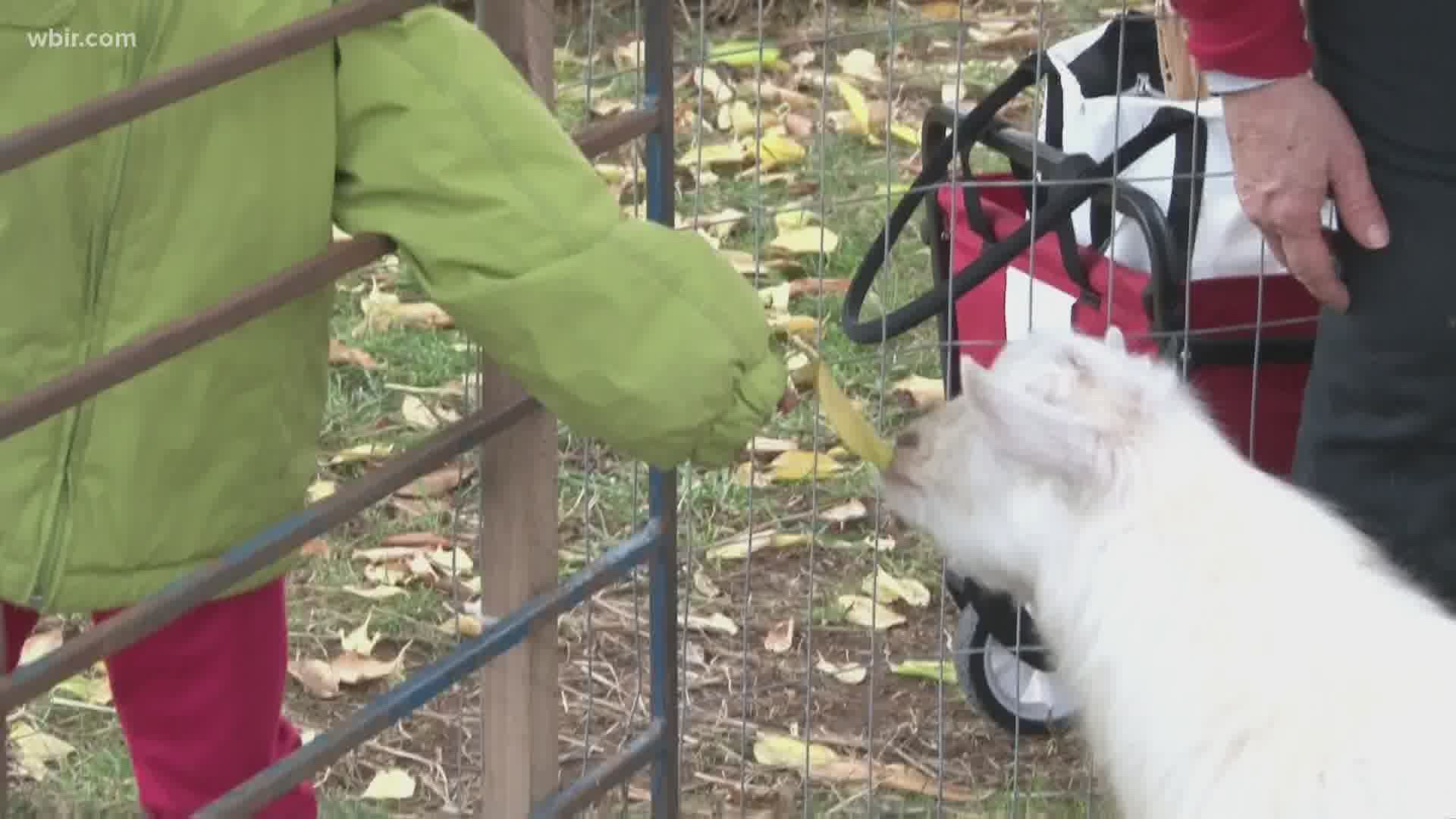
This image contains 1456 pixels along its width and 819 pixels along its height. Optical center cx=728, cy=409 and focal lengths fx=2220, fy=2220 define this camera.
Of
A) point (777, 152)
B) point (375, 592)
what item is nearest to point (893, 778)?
point (375, 592)

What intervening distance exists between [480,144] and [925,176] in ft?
4.63

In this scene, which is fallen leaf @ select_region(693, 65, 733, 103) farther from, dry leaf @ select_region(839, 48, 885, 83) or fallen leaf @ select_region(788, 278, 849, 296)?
fallen leaf @ select_region(788, 278, 849, 296)

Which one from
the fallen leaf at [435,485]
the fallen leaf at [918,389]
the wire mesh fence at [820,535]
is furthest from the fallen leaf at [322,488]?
the fallen leaf at [918,389]

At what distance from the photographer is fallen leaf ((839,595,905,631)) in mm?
3887

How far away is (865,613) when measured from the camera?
12.9 ft

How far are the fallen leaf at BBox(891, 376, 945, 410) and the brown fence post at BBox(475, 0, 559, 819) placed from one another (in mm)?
1856

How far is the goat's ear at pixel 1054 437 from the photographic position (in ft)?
7.51

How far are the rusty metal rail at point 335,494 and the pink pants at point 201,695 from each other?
185mm

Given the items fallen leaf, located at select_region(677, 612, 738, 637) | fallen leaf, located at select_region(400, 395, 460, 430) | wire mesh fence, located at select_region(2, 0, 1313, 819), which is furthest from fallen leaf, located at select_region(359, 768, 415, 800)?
fallen leaf, located at select_region(400, 395, 460, 430)

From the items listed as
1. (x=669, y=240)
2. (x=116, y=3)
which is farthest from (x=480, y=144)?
(x=116, y=3)

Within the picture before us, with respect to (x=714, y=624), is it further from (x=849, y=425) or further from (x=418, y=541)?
(x=849, y=425)

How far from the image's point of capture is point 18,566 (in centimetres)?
221

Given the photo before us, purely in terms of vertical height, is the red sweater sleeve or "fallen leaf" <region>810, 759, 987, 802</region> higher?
the red sweater sleeve

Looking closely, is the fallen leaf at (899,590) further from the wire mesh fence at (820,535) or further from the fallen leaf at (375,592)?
the fallen leaf at (375,592)
